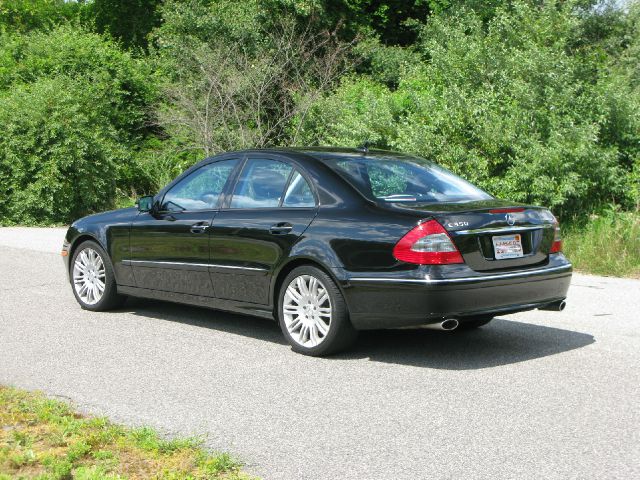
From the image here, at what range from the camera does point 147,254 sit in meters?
8.40

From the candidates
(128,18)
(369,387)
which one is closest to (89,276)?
(369,387)

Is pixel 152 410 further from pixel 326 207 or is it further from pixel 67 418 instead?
pixel 326 207

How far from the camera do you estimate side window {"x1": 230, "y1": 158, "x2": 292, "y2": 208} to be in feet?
24.4

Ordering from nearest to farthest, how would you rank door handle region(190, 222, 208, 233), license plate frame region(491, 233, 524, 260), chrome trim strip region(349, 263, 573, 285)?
chrome trim strip region(349, 263, 573, 285), license plate frame region(491, 233, 524, 260), door handle region(190, 222, 208, 233)

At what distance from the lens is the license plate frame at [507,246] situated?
6574mm

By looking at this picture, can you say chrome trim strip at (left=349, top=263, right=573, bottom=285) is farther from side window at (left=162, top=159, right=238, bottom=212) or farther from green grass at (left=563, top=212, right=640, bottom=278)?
green grass at (left=563, top=212, right=640, bottom=278)

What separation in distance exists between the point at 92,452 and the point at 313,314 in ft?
8.78

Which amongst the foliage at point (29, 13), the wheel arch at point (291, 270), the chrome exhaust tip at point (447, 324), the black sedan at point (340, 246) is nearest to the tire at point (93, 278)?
the black sedan at point (340, 246)

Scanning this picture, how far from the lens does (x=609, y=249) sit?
1194cm

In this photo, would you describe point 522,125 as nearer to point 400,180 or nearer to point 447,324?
point 400,180

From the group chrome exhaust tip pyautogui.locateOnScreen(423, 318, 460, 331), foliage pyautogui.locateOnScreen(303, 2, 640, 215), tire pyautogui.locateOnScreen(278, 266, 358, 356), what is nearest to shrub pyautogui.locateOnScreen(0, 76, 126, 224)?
foliage pyautogui.locateOnScreen(303, 2, 640, 215)

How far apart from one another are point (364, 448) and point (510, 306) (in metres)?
2.31

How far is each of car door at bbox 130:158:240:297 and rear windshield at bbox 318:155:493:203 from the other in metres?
1.14

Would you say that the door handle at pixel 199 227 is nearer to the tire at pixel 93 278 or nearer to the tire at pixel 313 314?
the tire at pixel 313 314
